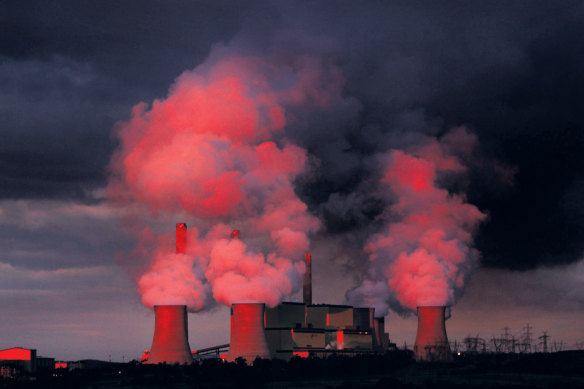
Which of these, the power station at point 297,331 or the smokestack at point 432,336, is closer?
the power station at point 297,331

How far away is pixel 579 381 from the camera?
86.1 metres

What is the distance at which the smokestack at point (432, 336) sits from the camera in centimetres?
9912

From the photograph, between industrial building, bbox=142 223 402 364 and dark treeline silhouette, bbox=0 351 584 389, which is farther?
industrial building, bbox=142 223 402 364

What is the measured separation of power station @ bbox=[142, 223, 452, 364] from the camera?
85625mm

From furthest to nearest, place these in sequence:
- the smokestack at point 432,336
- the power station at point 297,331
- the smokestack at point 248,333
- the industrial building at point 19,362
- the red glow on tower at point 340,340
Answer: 1. the red glow on tower at point 340,340
2. the smokestack at point 432,336
3. the industrial building at point 19,362
4. the smokestack at point 248,333
5. the power station at point 297,331

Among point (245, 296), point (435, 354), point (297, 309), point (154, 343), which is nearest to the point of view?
point (154, 343)

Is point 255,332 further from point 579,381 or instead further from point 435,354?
point 579,381

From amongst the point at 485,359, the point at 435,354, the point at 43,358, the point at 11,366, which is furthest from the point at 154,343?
the point at 485,359

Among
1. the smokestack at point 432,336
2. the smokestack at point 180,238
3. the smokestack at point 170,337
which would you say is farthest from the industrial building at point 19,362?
the smokestack at point 432,336

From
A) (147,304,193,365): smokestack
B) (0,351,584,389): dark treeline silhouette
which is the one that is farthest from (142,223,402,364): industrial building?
(0,351,584,389): dark treeline silhouette

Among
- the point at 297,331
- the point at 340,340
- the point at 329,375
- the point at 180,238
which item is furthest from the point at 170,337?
the point at 340,340

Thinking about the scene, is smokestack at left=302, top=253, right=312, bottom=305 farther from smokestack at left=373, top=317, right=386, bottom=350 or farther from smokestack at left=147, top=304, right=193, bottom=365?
smokestack at left=147, top=304, right=193, bottom=365

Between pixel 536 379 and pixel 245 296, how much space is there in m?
31.9

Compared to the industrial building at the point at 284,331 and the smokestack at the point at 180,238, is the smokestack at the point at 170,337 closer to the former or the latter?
the industrial building at the point at 284,331
